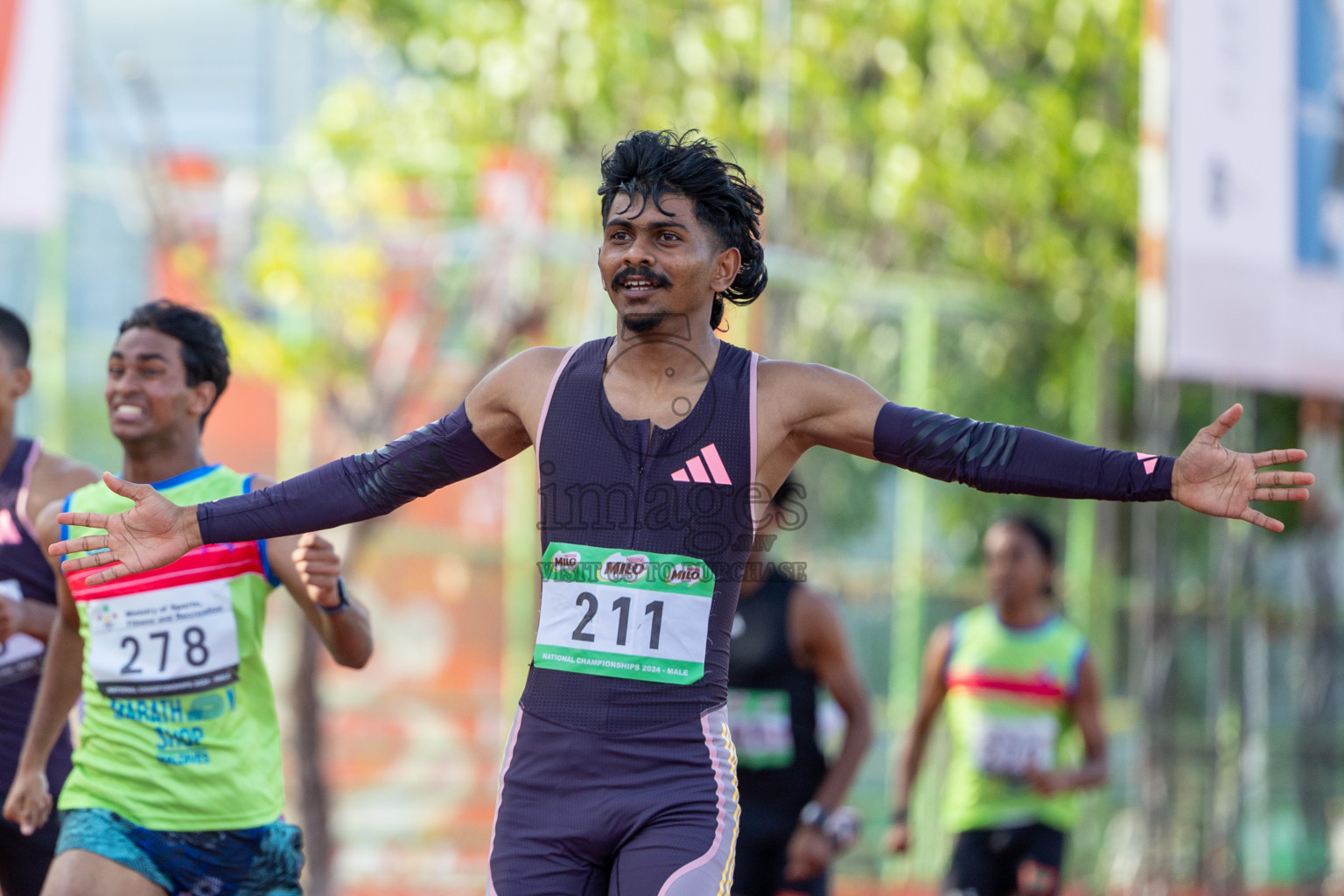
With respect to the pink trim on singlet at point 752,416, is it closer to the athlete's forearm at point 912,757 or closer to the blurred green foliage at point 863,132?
the athlete's forearm at point 912,757

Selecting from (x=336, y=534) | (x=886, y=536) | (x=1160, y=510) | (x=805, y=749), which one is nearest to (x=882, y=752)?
(x=886, y=536)

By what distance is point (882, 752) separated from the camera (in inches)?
448

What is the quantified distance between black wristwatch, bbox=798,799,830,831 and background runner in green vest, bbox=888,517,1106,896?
4.16 ft

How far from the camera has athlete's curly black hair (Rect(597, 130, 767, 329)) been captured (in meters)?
3.65

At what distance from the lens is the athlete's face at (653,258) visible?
11.8 feet

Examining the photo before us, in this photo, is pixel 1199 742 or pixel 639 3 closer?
pixel 639 3

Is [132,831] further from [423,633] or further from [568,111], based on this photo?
[568,111]

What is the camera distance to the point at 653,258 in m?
3.59

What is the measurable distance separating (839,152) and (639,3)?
6.29 feet

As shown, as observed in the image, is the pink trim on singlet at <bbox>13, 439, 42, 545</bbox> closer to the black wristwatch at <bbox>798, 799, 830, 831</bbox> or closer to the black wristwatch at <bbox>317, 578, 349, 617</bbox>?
the black wristwatch at <bbox>317, 578, 349, 617</bbox>

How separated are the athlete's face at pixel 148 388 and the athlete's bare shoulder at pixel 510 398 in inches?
49.5

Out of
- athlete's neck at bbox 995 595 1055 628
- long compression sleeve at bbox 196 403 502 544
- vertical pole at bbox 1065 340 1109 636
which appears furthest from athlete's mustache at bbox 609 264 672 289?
vertical pole at bbox 1065 340 1109 636

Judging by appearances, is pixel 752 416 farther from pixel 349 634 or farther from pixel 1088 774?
pixel 1088 774

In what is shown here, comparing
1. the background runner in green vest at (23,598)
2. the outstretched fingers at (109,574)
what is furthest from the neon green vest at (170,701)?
the outstretched fingers at (109,574)
